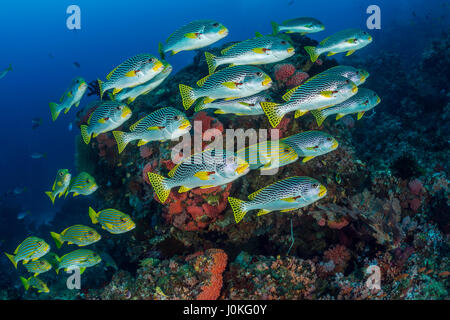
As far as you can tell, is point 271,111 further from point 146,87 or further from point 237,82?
point 146,87

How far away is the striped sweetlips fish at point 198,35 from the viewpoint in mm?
3969

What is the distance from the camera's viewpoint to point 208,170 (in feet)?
10.3

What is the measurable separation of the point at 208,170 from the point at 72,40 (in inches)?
4022

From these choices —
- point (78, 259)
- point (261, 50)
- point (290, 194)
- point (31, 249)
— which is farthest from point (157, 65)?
point (31, 249)

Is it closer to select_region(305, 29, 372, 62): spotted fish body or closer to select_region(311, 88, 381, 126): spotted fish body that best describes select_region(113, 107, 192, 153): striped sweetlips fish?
select_region(311, 88, 381, 126): spotted fish body

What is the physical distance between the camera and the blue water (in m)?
33.8

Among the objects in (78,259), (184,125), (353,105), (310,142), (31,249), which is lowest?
(78,259)

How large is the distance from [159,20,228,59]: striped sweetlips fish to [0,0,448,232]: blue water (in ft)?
72.2

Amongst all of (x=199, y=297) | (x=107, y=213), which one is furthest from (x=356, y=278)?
(x=107, y=213)

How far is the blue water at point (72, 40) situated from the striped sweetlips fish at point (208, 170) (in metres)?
23.1

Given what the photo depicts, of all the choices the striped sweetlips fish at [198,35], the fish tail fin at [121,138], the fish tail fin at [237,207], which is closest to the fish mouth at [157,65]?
the striped sweetlips fish at [198,35]

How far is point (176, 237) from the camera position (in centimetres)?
493

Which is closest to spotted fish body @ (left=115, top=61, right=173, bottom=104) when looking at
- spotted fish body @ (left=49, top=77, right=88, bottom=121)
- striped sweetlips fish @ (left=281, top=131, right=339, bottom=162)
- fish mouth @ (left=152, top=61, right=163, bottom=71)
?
fish mouth @ (left=152, top=61, right=163, bottom=71)

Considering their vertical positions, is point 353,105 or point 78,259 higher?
point 353,105
